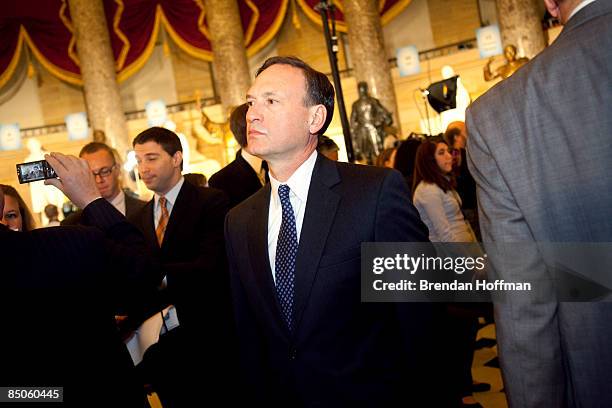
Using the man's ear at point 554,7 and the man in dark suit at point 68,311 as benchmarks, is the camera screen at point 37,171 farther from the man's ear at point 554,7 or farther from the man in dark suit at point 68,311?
the man's ear at point 554,7

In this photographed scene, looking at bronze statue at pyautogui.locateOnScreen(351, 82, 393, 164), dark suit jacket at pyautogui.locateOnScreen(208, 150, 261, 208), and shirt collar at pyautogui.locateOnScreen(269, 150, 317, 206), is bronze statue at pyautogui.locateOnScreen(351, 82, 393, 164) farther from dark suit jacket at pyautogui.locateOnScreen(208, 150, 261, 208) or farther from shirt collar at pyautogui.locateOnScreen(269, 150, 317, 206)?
shirt collar at pyautogui.locateOnScreen(269, 150, 317, 206)

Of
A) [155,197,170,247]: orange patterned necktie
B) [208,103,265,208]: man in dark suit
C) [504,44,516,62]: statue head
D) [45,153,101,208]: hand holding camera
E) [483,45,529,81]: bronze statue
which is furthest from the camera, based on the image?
[504,44,516,62]: statue head

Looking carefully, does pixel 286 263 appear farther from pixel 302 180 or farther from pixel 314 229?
pixel 302 180

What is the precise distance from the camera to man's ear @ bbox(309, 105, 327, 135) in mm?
2180

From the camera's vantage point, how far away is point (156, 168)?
120 inches

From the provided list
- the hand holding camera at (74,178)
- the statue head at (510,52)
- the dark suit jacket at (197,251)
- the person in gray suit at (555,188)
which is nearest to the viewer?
the person in gray suit at (555,188)

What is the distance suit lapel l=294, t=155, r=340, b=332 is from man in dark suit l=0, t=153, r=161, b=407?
1.63 ft

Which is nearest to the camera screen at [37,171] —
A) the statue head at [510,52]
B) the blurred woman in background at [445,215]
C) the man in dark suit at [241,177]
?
the man in dark suit at [241,177]

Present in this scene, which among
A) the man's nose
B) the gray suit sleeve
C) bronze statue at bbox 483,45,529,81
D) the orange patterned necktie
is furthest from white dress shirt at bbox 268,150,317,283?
bronze statue at bbox 483,45,529,81

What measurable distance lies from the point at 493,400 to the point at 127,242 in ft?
8.43

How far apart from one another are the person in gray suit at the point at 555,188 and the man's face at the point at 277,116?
73cm

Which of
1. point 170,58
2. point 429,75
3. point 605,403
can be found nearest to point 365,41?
point 429,75

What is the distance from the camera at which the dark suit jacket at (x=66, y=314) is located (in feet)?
5.32

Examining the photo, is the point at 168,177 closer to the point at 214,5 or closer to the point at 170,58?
the point at 214,5
